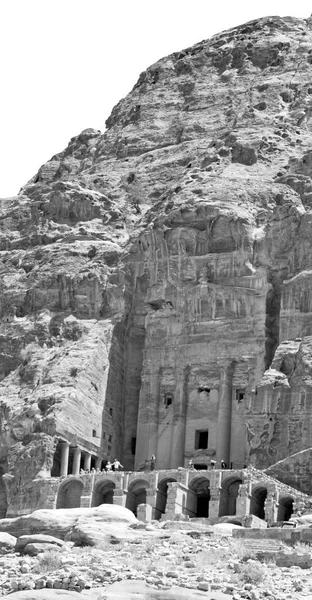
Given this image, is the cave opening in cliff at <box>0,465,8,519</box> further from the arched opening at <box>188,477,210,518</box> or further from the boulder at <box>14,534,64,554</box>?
the boulder at <box>14,534,64,554</box>

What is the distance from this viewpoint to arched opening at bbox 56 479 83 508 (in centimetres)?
8975

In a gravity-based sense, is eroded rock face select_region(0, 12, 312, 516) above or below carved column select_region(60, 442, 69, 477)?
above

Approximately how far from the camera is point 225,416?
3799 inches

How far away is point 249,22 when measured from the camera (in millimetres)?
132625

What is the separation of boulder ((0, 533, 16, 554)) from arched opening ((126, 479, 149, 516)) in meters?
28.5

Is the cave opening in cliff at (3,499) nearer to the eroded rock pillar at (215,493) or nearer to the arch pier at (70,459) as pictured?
the arch pier at (70,459)

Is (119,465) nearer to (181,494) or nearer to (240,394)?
(181,494)

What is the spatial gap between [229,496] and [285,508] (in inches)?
196

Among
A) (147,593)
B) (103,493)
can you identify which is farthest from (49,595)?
(103,493)

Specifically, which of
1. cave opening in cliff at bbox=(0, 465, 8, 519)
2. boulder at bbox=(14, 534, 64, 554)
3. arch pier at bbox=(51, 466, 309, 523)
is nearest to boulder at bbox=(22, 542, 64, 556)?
boulder at bbox=(14, 534, 64, 554)

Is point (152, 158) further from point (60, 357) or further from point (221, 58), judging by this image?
point (60, 357)

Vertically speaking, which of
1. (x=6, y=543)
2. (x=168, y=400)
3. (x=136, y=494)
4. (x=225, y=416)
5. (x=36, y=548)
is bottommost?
(x=36, y=548)

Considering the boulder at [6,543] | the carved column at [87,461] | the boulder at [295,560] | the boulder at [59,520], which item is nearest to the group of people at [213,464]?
the carved column at [87,461]

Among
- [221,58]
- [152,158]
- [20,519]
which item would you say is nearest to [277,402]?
A: [20,519]
